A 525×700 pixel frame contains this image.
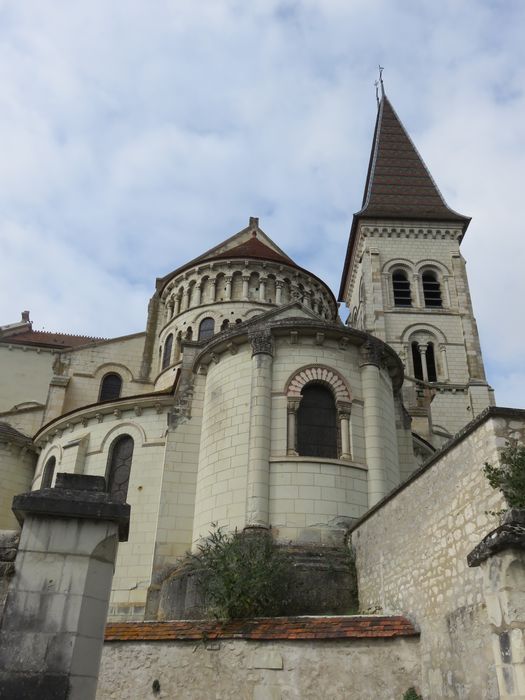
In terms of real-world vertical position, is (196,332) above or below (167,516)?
above

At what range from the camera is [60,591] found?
5.68m

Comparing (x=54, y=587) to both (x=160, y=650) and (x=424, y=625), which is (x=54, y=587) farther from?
(x=424, y=625)

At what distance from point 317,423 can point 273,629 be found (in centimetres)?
691

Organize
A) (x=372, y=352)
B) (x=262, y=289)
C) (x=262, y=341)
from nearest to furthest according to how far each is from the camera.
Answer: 1. (x=262, y=341)
2. (x=372, y=352)
3. (x=262, y=289)

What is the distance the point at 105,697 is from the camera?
9406mm

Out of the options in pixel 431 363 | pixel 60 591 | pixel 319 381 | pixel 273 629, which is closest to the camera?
pixel 60 591

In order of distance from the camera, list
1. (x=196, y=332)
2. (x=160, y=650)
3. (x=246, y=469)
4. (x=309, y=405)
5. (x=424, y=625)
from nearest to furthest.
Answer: (x=424, y=625) → (x=160, y=650) → (x=246, y=469) → (x=309, y=405) → (x=196, y=332)

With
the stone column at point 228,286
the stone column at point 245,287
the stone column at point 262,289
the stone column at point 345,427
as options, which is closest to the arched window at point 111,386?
the stone column at point 228,286

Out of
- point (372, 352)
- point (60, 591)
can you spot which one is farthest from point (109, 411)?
point (60, 591)

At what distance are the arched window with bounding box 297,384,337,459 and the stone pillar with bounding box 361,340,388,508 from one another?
2.93 ft

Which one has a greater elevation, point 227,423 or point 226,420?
point 226,420

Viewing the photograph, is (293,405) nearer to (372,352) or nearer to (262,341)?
(262,341)

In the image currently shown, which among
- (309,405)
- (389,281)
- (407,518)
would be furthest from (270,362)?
(389,281)

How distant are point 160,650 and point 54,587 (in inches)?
187
